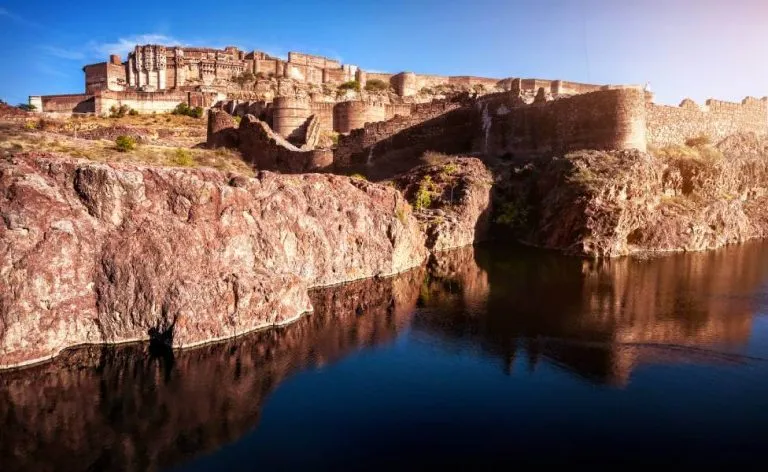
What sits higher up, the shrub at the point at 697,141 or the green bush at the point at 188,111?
the green bush at the point at 188,111

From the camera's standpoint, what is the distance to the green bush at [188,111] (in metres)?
62.0

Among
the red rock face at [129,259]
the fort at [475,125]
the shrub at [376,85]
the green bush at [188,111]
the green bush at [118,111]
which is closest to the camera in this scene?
the red rock face at [129,259]

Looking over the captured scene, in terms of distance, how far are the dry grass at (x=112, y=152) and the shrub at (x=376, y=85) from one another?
42758 mm

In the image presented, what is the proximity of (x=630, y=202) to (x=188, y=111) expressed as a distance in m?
49.6

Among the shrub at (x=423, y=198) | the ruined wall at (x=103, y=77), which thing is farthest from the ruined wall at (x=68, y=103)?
the shrub at (x=423, y=198)

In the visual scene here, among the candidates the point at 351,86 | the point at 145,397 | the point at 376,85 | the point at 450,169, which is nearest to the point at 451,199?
the point at 450,169

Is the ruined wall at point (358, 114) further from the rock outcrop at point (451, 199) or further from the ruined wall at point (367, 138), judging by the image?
the rock outcrop at point (451, 199)

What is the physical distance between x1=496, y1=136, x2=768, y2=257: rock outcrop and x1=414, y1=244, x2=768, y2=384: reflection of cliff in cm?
243

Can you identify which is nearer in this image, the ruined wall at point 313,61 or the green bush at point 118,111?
the green bush at point 118,111

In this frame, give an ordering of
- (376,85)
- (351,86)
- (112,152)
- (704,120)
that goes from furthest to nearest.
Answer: (376,85)
(351,86)
(704,120)
(112,152)

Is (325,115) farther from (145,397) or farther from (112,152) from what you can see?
(145,397)

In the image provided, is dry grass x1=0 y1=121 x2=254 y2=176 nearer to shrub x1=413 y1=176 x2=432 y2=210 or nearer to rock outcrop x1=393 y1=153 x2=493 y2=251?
shrub x1=413 y1=176 x2=432 y2=210

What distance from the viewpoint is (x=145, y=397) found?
42.5 feet

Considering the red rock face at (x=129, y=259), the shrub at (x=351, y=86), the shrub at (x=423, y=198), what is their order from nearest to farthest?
the red rock face at (x=129, y=259) → the shrub at (x=423, y=198) → the shrub at (x=351, y=86)
